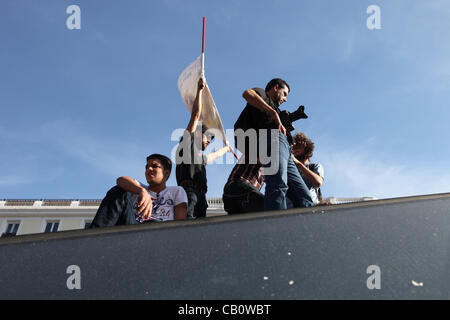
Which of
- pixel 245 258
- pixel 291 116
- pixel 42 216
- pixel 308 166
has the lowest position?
pixel 245 258

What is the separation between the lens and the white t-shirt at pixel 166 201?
236 centimetres

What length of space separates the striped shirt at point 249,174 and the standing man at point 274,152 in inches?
3.3

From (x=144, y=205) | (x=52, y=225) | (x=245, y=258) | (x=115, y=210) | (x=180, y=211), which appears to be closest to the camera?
(x=245, y=258)

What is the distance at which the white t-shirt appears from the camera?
2.36 metres

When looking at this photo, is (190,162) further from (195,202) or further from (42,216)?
(42,216)

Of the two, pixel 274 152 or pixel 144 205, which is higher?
pixel 274 152

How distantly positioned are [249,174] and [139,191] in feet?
2.77

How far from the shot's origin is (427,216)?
41.2 inches

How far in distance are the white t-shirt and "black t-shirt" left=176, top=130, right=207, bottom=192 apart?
0.22 meters

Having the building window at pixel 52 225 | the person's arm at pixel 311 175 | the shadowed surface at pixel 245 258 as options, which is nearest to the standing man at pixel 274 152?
the person's arm at pixel 311 175

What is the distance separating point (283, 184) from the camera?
8.02 feet

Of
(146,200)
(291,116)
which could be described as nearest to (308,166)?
(291,116)

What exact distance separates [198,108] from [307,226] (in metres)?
2.09
